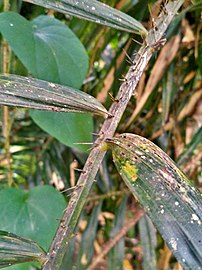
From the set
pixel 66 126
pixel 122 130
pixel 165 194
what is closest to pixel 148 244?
pixel 122 130

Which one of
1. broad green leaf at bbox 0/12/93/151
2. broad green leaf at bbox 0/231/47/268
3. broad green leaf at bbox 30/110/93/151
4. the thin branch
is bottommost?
the thin branch

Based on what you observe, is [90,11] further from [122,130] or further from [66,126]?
[122,130]

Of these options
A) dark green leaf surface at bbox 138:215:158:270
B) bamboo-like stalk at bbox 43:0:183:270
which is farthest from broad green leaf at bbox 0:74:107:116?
dark green leaf surface at bbox 138:215:158:270

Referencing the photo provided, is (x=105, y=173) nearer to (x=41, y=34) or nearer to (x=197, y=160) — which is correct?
(x=197, y=160)

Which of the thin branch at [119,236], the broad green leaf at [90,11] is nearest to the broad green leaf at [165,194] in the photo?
the broad green leaf at [90,11]

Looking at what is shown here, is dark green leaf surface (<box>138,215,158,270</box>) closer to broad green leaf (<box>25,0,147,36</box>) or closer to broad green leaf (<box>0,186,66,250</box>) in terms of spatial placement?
broad green leaf (<box>0,186,66,250</box>)

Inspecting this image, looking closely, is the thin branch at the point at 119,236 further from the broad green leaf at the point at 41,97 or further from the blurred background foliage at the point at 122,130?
the broad green leaf at the point at 41,97

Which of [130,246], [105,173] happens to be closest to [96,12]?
[105,173]
